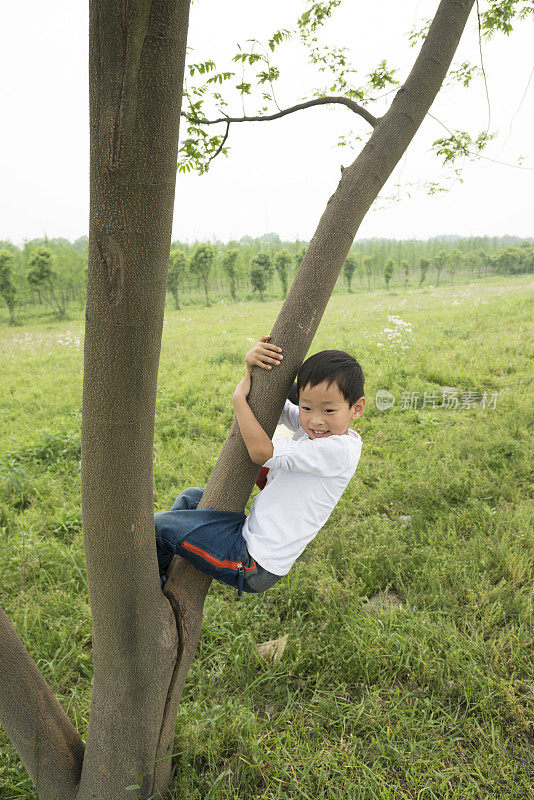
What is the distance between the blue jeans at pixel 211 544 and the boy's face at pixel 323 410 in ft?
1.46

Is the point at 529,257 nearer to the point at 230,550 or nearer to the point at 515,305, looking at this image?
the point at 515,305

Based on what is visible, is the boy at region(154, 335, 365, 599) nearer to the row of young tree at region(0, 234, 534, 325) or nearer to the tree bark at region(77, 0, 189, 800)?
the tree bark at region(77, 0, 189, 800)

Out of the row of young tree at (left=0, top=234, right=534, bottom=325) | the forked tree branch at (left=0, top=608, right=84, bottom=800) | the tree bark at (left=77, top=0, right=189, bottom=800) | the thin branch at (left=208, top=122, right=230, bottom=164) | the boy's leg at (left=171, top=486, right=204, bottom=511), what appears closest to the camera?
the tree bark at (left=77, top=0, right=189, bottom=800)

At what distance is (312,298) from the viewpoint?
5.20ft

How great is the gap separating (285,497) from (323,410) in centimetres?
37

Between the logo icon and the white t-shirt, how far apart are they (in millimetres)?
3947

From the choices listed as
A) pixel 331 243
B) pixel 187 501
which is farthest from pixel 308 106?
pixel 187 501

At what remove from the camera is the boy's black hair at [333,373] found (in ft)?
5.43

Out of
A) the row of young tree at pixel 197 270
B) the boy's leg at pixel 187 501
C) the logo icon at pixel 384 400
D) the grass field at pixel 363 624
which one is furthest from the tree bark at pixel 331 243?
the row of young tree at pixel 197 270

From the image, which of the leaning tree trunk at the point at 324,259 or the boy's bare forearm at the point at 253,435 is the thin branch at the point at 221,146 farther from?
the boy's bare forearm at the point at 253,435

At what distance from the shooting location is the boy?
1.61 meters

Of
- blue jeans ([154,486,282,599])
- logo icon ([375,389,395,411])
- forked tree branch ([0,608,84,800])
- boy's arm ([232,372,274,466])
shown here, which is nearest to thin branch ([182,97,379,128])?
boy's arm ([232,372,274,466])

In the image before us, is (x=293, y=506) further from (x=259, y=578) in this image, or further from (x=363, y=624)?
(x=363, y=624)

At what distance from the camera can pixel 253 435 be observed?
59.5 inches
